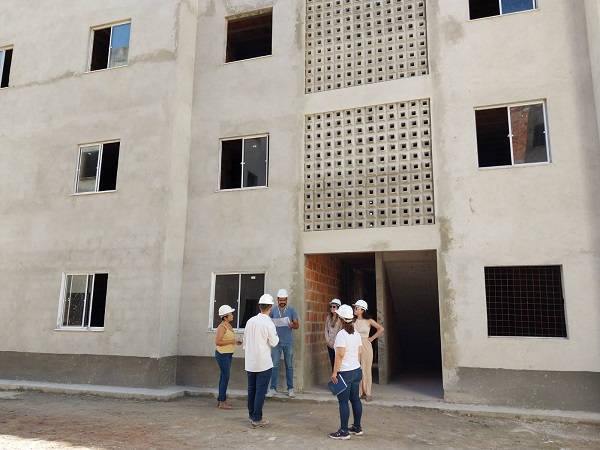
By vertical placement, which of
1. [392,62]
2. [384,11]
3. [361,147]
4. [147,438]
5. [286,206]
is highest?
[384,11]

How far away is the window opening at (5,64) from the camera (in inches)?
524

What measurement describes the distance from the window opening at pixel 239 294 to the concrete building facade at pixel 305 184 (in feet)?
0.16

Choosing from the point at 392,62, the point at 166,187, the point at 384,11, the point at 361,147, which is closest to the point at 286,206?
the point at 361,147

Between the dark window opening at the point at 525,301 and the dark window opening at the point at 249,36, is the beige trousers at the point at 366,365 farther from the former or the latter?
the dark window opening at the point at 249,36

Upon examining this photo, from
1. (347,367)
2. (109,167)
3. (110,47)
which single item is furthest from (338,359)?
(110,47)

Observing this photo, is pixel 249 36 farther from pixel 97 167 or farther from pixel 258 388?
pixel 258 388

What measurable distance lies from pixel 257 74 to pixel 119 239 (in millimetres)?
4950

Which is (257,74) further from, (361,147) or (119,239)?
(119,239)

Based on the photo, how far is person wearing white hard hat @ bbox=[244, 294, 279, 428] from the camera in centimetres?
687

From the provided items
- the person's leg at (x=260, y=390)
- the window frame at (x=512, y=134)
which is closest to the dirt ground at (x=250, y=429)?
the person's leg at (x=260, y=390)

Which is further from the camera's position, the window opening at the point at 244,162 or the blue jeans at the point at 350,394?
the window opening at the point at 244,162

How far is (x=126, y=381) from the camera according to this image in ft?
32.9

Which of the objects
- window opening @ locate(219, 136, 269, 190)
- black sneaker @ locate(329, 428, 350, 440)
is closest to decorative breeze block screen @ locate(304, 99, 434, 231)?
window opening @ locate(219, 136, 269, 190)

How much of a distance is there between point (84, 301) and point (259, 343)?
5892mm
